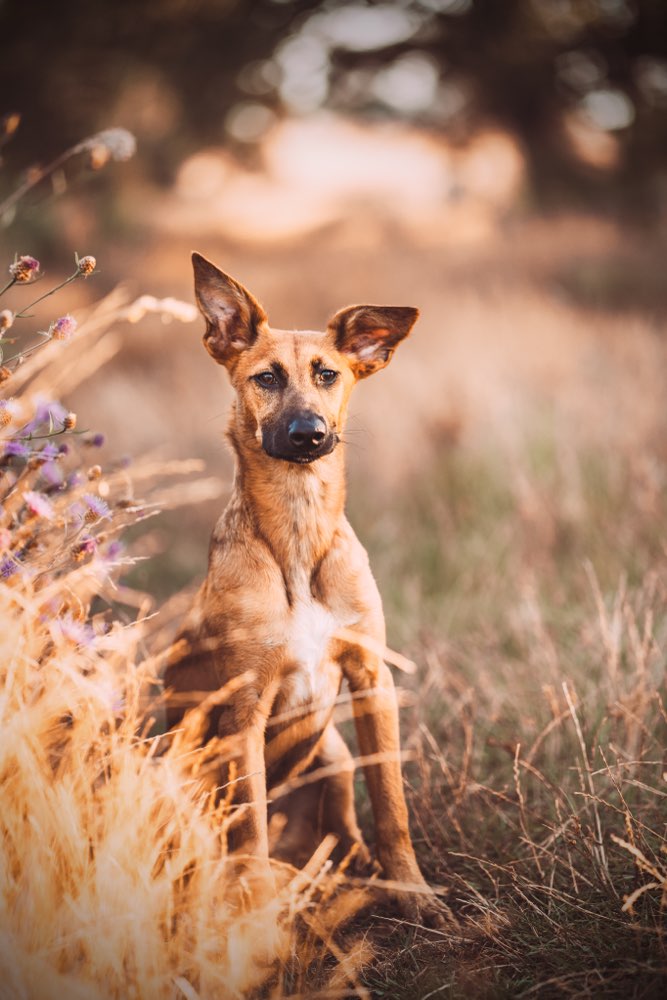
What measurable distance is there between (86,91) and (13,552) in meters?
16.0

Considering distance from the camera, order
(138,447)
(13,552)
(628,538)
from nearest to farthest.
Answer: (13,552) → (628,538) → (138,447)

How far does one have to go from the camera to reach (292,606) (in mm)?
2627

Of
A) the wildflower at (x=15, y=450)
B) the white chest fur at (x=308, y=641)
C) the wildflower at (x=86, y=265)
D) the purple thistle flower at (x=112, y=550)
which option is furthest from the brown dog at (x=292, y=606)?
the wildflower at (x=15, y=450)

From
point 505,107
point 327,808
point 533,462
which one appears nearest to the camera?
point 327,808

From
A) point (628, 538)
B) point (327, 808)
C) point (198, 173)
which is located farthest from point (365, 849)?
point (198, 173)

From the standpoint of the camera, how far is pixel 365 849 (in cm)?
297

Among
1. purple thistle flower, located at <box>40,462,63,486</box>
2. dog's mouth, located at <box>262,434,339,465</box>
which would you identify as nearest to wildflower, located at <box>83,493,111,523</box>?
purple thistle flower, located at <box>40,462,63,486</box>

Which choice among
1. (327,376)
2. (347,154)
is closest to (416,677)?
(327,376)

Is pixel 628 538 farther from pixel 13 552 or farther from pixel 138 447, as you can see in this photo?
pixel 138 447

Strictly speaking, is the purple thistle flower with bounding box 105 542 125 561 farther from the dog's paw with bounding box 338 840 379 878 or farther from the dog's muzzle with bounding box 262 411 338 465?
the dog's paw with bounding box 338 840 379 878

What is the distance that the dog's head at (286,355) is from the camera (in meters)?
2.74

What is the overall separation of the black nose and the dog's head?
0.03 m

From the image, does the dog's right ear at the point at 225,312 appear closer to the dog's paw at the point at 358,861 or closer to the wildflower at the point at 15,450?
the wildflower at the point at 15,450

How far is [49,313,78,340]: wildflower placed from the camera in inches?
88.0
